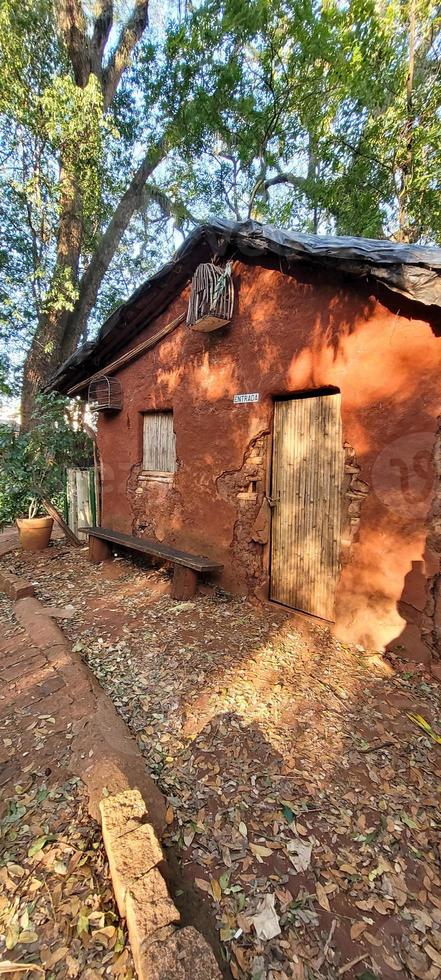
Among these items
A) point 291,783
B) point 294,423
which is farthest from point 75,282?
point 291,783

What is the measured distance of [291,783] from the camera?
2273 millimetres

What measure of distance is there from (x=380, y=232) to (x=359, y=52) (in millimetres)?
2871

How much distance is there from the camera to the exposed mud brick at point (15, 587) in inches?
194

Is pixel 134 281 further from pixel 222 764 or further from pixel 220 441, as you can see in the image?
pixel 222 764

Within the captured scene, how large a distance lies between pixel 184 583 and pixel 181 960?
11.8ft

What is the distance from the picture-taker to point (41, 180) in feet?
25.8

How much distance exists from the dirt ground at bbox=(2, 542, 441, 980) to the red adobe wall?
682 millimetres

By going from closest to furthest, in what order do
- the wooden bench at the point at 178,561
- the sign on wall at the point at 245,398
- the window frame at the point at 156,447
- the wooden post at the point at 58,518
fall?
1. the sign on wall at the point at 245,398
2. the wooden bench at the point at 178,561
3. the window frame at the point at 156,447
4. the wooden post at the point at 58,518

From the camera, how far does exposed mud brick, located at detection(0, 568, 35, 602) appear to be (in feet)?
16.2

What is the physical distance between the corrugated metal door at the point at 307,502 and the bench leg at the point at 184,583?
1005mm

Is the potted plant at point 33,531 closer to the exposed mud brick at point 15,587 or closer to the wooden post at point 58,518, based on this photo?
the wooden post at point 58,518

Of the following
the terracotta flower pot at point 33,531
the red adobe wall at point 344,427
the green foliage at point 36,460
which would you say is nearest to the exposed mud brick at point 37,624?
the red adobe wall at point 344,427

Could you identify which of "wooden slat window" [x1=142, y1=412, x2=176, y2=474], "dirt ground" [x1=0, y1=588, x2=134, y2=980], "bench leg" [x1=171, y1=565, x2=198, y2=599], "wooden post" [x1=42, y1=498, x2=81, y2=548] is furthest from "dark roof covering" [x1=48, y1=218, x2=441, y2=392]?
"dirt ground" [x1=0, y1=588, x2=134, y2=980]

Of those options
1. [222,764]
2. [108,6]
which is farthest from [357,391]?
[108,6]
